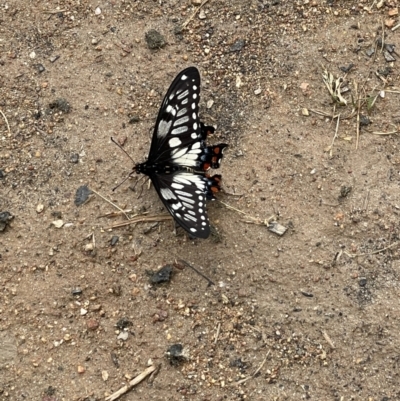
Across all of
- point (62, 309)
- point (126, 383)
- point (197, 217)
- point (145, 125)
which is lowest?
point (126, 383)

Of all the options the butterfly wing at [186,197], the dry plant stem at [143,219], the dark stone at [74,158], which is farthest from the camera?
the dark stone at [74,158]

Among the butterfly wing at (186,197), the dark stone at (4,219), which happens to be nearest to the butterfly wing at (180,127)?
the butterfly wing at (186,197)

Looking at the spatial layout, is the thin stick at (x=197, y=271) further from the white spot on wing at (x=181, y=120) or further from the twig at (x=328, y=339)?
the white spot on wing at (x=181, y=120)

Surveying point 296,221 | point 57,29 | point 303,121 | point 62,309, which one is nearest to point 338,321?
point 296,221

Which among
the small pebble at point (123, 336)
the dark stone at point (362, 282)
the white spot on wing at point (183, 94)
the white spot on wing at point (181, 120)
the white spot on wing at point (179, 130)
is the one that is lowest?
the dark stone at point (362, 282)

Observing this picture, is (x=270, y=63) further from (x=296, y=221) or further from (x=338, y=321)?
(x=338, y=321)

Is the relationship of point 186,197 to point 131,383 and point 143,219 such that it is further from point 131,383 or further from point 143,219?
point 131,383

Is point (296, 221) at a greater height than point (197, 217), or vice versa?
point (197, 217)

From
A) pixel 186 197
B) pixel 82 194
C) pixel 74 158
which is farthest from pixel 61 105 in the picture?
pixel 186 197
